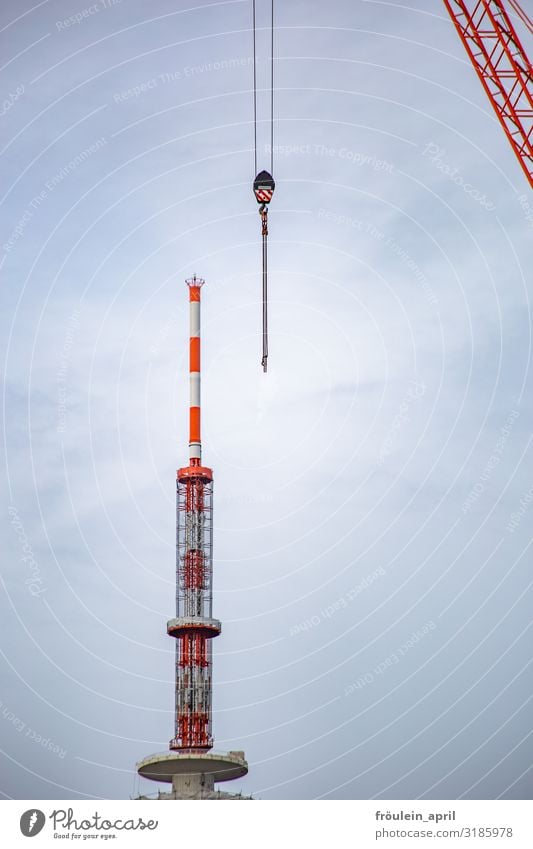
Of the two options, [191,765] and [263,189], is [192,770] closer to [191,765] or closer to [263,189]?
[191,765]

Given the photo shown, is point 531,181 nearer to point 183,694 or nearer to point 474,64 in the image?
point 474,64

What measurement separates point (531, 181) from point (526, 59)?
35.9 feet

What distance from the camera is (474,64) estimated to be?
108 metres

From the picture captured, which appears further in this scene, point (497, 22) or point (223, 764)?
point (223, 764)
